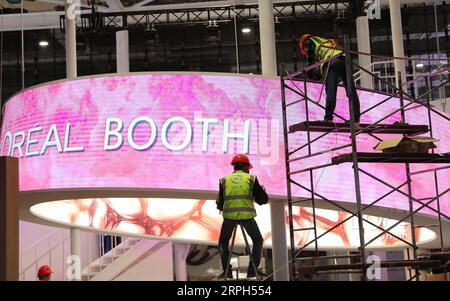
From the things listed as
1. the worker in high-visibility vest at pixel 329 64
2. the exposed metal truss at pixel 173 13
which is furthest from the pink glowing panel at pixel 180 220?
the exposed metal truss at pixel 173 13

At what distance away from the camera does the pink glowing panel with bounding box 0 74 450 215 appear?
536 inches

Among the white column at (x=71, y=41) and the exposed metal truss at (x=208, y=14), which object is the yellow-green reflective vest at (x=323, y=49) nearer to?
the white column at (x=71, y=41)

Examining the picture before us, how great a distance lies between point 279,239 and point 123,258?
878 cm

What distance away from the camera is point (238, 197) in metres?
9.91

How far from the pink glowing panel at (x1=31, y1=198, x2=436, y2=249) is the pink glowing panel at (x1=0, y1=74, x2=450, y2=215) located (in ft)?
11.3

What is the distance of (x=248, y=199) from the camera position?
391 inches

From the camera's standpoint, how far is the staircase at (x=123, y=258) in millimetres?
21656

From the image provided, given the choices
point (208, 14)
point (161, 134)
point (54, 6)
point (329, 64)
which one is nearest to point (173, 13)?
point (208, 14)

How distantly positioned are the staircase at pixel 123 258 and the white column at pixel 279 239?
829cm

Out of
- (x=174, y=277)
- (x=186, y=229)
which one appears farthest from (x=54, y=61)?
(x=186, y=229)

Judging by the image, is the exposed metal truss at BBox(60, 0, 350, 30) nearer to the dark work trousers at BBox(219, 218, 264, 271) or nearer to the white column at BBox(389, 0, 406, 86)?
the white column at BBox(389, 0, 406, 86)

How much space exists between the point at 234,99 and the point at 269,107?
68 centimetres

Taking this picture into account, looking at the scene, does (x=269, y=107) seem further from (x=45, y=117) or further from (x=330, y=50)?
(x=45, y=117)

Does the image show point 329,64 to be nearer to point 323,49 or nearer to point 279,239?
point 323,49
